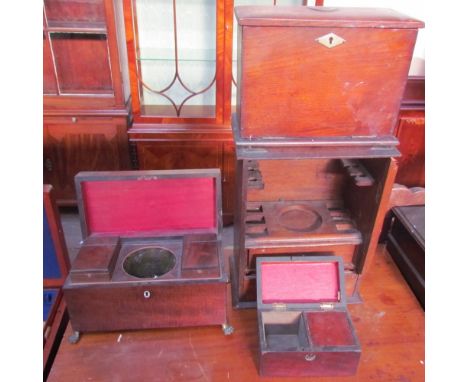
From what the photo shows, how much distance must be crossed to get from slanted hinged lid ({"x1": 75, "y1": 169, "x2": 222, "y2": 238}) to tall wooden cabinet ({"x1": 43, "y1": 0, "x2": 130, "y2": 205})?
112 cm

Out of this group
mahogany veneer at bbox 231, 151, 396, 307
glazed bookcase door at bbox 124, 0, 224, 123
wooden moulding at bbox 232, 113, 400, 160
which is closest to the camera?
wooden moulding at bbox 232, 113, 400, 160

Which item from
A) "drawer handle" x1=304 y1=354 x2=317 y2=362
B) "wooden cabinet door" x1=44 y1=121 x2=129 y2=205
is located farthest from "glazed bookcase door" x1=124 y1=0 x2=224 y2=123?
"drawer handle" x1=304 y1=354 x2=317 y2=362

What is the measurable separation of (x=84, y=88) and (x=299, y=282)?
5.65ft

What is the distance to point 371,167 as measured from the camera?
3.94 feet

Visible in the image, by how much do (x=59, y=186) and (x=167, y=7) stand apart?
1.32 meters

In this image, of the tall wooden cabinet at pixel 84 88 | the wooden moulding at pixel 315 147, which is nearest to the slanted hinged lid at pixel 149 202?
the wooden moulding at pixel 315 147

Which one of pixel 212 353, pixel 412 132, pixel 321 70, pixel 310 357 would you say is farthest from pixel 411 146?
pixel 212 353

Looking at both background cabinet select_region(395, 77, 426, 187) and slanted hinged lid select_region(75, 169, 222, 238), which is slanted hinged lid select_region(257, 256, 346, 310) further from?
background cabinet select_region(395, 77, 426, 187)

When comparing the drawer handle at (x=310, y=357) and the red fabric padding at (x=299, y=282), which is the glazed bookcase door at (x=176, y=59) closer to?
the red fabric padding at (x=299, y=282)

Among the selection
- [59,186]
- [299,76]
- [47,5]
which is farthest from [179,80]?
[299,76]

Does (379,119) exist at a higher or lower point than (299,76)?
lower

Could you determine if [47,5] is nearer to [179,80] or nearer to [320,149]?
[179,80]

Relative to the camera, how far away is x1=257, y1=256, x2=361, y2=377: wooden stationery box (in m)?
1.06

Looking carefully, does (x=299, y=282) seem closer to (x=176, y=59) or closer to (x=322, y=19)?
(x=322, y=19)
